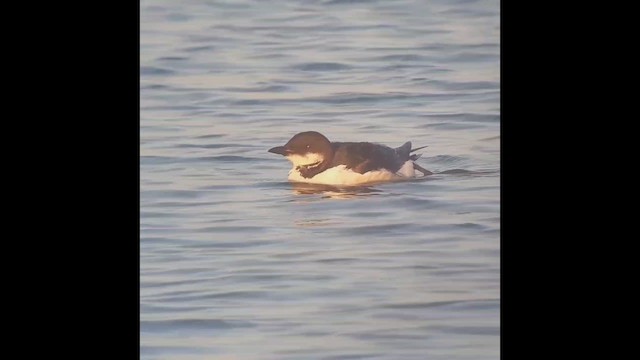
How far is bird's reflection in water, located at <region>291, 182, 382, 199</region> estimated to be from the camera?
298 cm

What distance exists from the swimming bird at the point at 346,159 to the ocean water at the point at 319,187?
0.03 meters

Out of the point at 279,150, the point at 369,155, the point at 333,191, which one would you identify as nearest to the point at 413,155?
the point at 369,155

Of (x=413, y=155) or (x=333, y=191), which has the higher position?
(x=413, y=155)

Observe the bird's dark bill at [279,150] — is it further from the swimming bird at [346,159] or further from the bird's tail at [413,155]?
the bird's tail at [413,155]

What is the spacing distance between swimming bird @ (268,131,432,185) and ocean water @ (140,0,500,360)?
0.03 metres

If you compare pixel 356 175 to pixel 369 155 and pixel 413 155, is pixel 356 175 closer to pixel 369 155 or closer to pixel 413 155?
pixel 369 155

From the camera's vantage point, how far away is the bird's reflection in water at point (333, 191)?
2.98 m

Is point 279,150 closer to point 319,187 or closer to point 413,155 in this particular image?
point 319,187

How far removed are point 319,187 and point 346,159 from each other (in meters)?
0.12

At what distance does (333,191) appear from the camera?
2.99 m

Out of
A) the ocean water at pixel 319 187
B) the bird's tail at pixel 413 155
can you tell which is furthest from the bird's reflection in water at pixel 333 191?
the bird's tail at pixel 413 155
